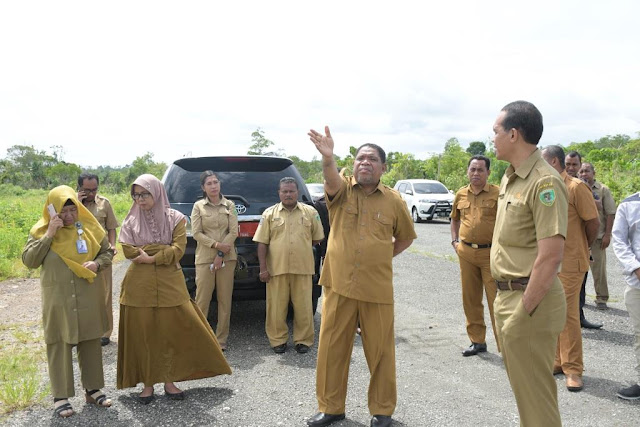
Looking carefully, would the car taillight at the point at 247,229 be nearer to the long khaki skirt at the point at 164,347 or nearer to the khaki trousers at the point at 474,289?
the long khaki skirt at the point at 164,347

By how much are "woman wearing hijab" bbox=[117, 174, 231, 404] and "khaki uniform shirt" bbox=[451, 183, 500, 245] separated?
2783 millimetres

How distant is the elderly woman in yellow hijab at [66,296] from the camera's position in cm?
384

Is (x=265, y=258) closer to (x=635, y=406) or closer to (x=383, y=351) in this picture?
(x=383, y=351)

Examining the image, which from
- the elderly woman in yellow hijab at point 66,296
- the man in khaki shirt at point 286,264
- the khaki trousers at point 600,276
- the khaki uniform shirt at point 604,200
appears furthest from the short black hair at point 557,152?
the elderly woman in yellow hijab at point 66,296

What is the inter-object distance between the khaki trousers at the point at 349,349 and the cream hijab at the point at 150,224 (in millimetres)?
1415

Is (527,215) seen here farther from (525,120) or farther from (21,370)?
(21,370)

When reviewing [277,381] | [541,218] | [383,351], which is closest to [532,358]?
[541,218]

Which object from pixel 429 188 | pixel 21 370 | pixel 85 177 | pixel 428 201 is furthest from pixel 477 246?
pixel 429 188

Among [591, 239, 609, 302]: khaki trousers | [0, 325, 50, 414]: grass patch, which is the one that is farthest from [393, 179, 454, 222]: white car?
[0, 325, 50, 414]: grass patch

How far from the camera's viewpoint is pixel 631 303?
13.6 ft

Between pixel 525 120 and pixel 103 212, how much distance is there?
15.1 feet

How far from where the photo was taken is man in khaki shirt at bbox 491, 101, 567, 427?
264 cm

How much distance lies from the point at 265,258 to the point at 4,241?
29.2 ft

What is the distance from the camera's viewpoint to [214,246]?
201 inches
